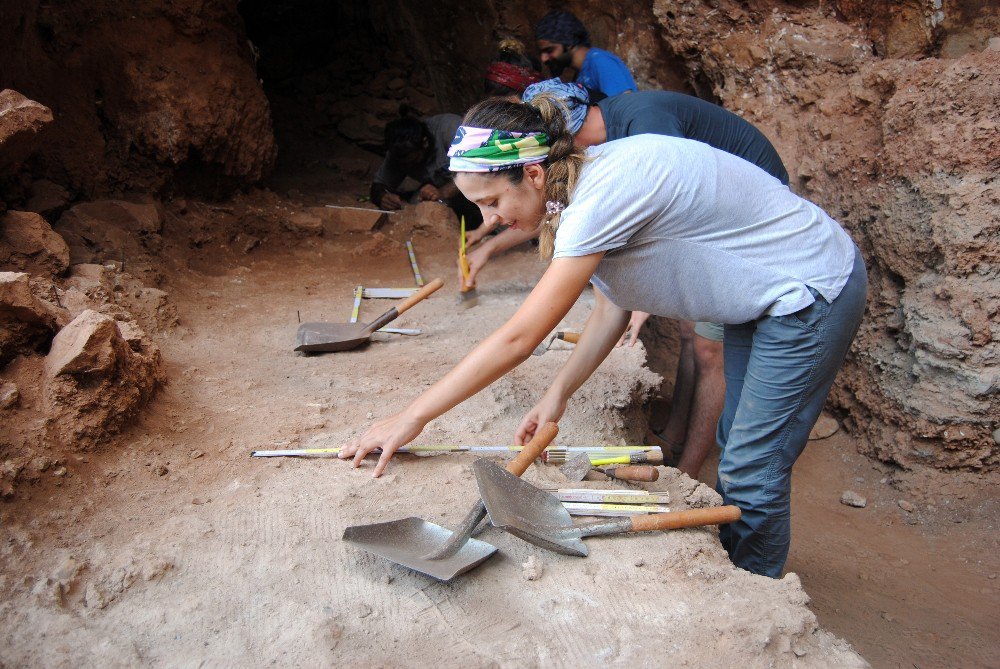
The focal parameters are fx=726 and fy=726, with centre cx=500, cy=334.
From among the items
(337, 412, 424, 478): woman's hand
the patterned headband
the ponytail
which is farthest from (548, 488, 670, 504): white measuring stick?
the patterned headband

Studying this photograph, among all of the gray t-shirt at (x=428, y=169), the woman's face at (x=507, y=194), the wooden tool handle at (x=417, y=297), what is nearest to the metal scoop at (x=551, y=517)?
the woman's face at (x=507, y=194)

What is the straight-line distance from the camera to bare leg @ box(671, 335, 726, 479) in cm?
356

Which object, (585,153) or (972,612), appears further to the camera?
(972,612)

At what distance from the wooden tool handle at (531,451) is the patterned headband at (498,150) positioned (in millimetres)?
878

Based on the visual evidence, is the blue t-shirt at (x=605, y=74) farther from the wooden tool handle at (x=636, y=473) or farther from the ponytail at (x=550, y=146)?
the wooden tool handle at (x=636, y=473)

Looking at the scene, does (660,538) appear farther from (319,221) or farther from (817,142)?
(319,221)

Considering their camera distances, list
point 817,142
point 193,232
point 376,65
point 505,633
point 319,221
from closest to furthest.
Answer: point 505,633
point 817,142
point 193,232
point 319,221
point 376,65

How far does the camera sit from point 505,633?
181 cm

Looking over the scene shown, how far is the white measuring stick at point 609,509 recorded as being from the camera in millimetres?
2240

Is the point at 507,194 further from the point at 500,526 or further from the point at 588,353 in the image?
the point at 500,526

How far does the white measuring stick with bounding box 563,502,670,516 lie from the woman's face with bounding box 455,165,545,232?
896mm

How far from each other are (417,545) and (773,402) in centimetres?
113

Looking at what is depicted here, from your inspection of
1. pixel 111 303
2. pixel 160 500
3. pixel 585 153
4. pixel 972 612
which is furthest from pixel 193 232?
pixel 972 612

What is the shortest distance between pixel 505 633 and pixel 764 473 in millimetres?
989
